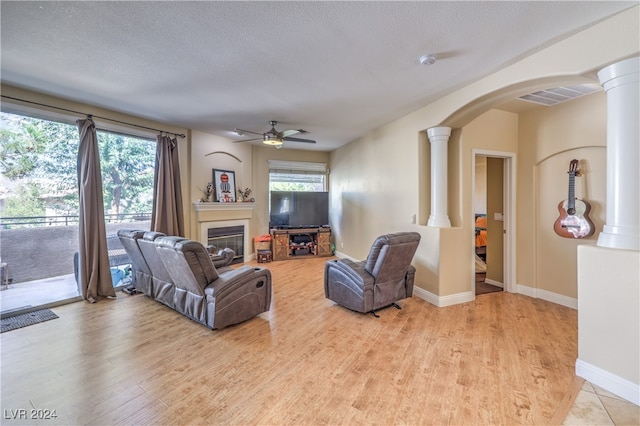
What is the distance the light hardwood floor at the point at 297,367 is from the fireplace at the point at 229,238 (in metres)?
2.27

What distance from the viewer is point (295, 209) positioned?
670 centimetres

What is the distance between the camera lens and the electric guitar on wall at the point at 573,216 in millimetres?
3365

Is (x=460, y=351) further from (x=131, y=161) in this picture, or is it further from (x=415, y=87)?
(x=131, y=161)

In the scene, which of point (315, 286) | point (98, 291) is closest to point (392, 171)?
point (315, 286)

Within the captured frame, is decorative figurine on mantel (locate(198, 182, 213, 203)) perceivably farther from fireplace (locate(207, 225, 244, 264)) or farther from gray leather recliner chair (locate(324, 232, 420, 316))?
gray leather recliner chair (locate(324, 232, 420, 316))

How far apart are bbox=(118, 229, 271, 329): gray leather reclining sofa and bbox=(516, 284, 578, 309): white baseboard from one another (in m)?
3.79

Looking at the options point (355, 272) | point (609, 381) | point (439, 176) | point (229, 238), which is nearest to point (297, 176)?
point (229, 238)

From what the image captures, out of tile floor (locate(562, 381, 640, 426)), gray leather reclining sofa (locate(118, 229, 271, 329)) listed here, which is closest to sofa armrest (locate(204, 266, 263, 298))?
gray leather reclining sofa (locate(118, 229, 271, 329))

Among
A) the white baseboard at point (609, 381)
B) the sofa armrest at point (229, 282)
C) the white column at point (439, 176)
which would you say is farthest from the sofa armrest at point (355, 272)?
the white baseboard at point (609, 381)

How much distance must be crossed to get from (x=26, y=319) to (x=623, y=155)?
19.7 feet

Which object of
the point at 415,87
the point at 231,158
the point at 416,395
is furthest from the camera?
the point at 231,158

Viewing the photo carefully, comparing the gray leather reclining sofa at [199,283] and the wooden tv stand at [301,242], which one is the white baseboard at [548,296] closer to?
the gray leather reclining sofa at [199,283]

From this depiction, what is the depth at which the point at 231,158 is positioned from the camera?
5957 millimetres

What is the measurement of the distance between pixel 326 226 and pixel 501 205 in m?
3.82
